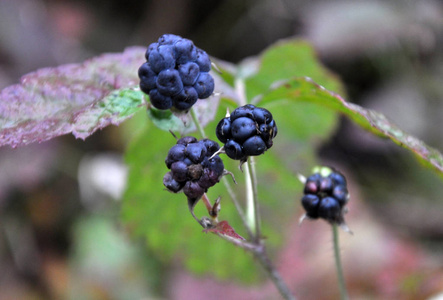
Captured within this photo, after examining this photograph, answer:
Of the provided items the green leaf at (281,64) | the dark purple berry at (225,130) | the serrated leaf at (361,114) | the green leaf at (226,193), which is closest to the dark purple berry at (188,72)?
the dark purple berry at (225,130)

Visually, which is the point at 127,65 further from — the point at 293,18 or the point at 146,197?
the point at 293,18

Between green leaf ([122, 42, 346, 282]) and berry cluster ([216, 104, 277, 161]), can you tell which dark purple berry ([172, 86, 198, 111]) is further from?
green leaf ([122, 42, 346, 282])

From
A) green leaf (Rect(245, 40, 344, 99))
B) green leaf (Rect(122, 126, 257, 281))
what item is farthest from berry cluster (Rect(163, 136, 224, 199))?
green leaf (Rect(245, 40, 344, 99))

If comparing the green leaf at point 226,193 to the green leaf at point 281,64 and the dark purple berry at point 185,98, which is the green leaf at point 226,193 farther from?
the dark purple berry at point 185,98

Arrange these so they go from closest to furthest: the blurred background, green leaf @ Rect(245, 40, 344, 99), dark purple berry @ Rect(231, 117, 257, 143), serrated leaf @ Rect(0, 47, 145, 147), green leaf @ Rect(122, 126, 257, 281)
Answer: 1. dark purple berry @ Rect(231, 117, 257, 143)
2. serrated leaf @ Rect(0, 47, 145, 147)
3. green leaf @ Rect(122, 126, 257, 281)
4. green leaf @ Rect(245, 40, 344, 99)
5. the blurred background

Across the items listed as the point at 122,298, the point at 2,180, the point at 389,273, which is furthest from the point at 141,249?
the point at 389,273

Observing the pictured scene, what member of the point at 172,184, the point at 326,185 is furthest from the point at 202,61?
the point at 326,185
